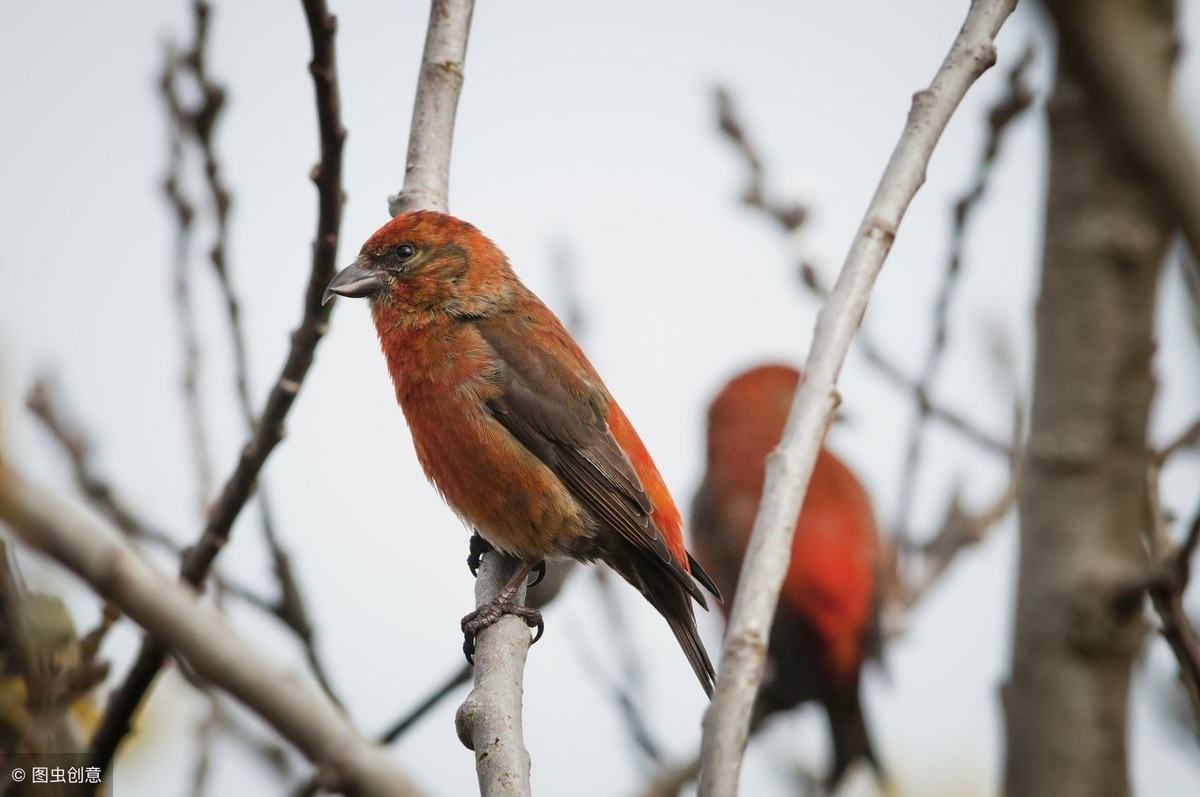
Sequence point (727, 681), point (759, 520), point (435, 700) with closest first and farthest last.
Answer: point (727, 681)
point (759, 520)
point (435, 700)

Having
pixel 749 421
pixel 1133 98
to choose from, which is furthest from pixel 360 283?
pixel 1133 98

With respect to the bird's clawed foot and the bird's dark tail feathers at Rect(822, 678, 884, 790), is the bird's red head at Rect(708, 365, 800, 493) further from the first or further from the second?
the bird's clawed foot

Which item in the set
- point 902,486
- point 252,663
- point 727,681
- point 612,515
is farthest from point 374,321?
point 252,663

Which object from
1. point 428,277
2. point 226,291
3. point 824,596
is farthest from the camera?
point 824,596

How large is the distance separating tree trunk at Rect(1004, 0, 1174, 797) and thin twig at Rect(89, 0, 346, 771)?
1.88 metres

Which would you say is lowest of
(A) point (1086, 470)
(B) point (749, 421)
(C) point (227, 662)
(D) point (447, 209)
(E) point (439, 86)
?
(C) point (227, 662)

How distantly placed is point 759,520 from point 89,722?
272cm

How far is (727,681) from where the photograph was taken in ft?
6.18

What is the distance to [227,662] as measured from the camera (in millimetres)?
1239

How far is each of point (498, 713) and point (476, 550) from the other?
79.7 inches

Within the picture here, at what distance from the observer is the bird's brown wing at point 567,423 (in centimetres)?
466

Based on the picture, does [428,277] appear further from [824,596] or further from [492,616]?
[824,596]

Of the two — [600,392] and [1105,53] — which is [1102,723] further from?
[600,392]

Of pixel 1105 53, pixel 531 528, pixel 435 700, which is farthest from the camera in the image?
pixel 531 528
